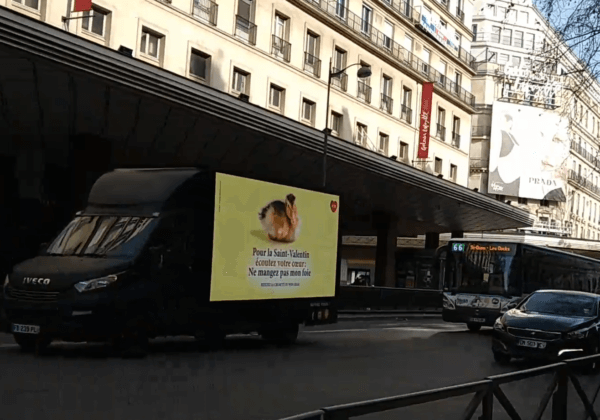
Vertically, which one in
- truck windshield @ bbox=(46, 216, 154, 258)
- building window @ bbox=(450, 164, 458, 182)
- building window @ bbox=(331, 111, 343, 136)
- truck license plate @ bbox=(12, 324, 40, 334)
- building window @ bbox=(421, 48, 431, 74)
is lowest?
truck license plate @ bbox=(12, 324, 40, 334)

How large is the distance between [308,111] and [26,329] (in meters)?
28.2

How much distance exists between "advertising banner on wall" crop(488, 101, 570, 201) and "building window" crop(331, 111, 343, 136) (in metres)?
37.1

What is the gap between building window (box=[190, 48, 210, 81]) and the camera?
1259 inches

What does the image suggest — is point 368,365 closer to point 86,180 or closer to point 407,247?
point 86,180

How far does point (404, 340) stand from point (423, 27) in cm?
3207

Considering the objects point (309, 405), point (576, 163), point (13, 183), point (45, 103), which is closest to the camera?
point (309, 405)

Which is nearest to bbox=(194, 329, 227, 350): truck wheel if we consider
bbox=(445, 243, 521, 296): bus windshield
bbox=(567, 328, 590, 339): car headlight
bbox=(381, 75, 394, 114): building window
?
bbox=(567, 328, 590, 339): car headlight

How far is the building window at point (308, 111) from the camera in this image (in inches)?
1535

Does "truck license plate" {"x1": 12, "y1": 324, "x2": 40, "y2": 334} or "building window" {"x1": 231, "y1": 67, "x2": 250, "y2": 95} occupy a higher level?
"building window" {"x1": 231, "y1": 67, "x2": 250, "y2": 95}

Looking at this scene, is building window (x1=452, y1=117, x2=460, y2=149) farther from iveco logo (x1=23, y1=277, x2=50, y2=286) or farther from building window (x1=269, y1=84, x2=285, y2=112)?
iveco logo (x1=23, y1=277, x2=50, y2=286)

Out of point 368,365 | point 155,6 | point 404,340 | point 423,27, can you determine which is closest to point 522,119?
point 423,27

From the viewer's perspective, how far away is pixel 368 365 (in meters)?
14.6

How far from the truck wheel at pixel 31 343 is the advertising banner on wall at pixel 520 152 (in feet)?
217

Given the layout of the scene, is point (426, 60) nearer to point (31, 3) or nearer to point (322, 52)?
point (322, 52)
